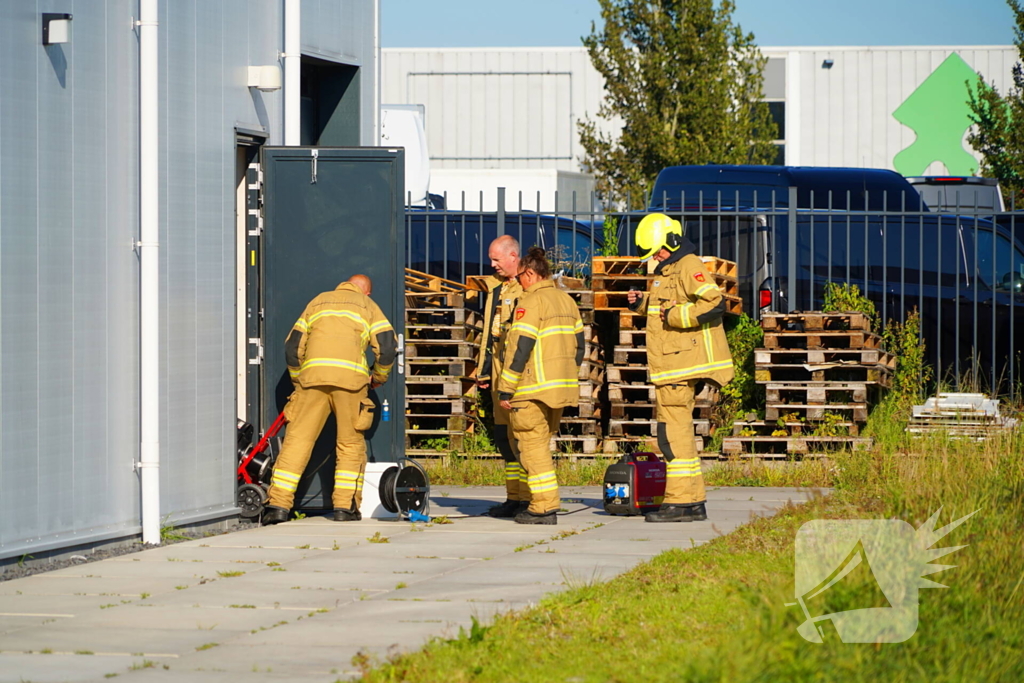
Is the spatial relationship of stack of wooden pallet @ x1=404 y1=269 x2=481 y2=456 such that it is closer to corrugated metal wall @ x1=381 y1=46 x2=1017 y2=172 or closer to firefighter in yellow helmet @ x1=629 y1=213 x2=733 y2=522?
firefighter in yellow helmet @ x1=629 y1=213 x2=733 y2=522

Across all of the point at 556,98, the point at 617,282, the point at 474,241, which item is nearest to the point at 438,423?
the point at 617,282

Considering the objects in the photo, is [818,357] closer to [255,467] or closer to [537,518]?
[537,518]

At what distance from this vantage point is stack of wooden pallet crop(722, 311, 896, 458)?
13.0m

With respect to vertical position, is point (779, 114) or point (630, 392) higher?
point (779, 114)

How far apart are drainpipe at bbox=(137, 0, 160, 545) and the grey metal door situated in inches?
65.8

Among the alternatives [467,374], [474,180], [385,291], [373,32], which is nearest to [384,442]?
[385,291]

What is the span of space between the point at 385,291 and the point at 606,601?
4.53 m

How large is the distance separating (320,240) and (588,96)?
23.7 meters

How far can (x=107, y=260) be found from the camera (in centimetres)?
875

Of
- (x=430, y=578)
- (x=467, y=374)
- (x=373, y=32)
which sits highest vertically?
(x=373, y=32)

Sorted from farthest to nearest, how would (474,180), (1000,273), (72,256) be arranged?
(474,180), (1000,273), (72,256)

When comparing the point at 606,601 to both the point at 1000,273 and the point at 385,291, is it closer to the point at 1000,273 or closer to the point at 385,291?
the point at 385,291

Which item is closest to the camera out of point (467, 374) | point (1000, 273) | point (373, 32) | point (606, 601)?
point (606, 601)

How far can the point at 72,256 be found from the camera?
27.6 ft
